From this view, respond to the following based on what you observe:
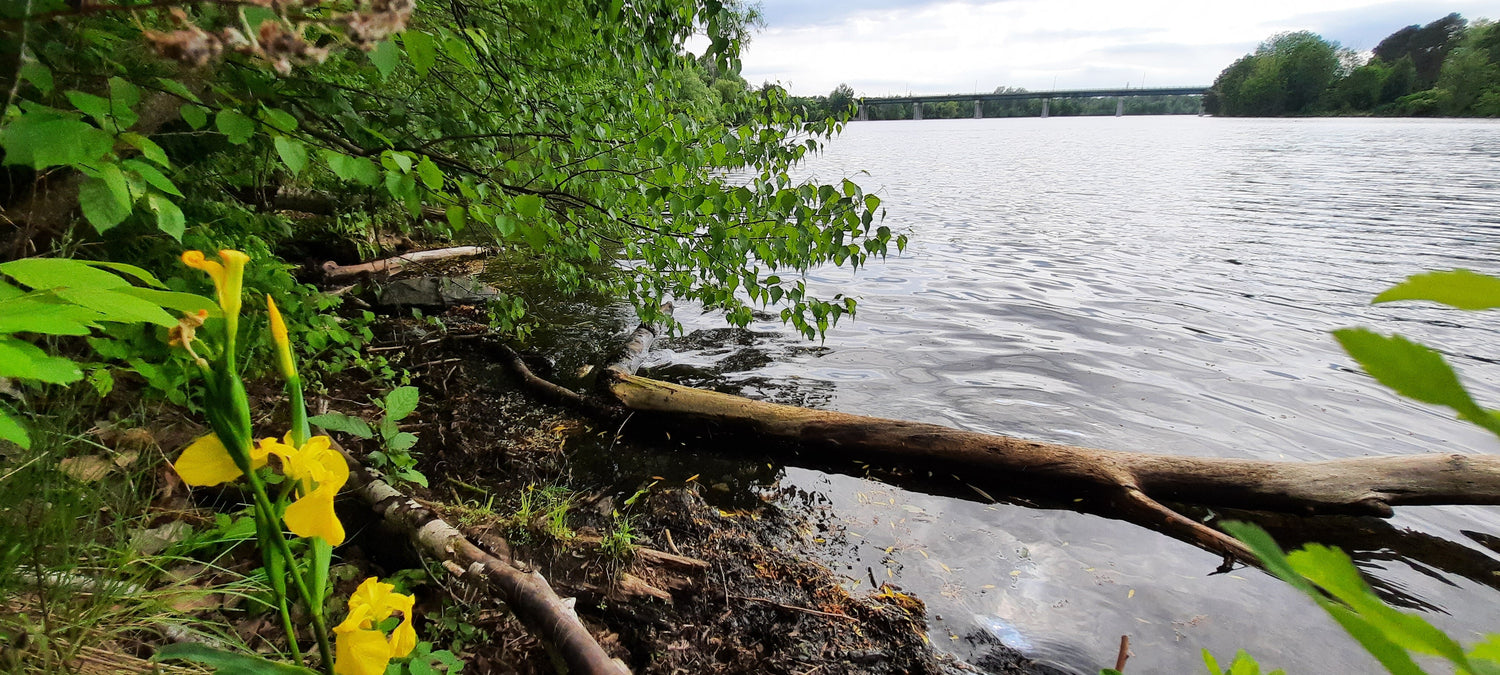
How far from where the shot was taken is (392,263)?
8.33 meters

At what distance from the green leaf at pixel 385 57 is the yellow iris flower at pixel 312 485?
5.03 feet

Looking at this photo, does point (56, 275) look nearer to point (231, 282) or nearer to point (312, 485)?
point (231, 282)

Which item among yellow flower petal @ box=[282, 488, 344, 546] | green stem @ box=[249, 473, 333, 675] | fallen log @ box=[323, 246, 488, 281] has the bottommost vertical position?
fallen log @ box=[323, 246, 488, 281]

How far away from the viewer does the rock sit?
7.11m

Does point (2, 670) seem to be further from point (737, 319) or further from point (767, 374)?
point (767, 374)

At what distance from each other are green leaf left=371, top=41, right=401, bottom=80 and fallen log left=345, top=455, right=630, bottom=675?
1742mm

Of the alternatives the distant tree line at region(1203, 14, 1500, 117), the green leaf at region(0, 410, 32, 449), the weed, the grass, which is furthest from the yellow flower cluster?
the distant tree line at region(1203, 14, 1500, 117)

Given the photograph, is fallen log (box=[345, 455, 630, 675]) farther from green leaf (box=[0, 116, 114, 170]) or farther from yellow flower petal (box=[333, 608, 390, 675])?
green leaf (box=[0, 116, 114, 170])

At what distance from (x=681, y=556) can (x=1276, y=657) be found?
2952mm

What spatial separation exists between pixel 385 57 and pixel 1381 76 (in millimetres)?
89192

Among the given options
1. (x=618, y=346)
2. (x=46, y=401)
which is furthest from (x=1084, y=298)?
(x=46, y=401)

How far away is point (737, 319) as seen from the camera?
4.61 meters

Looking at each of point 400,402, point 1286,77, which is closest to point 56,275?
point 400,402

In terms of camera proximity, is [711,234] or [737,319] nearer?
[711,234]
